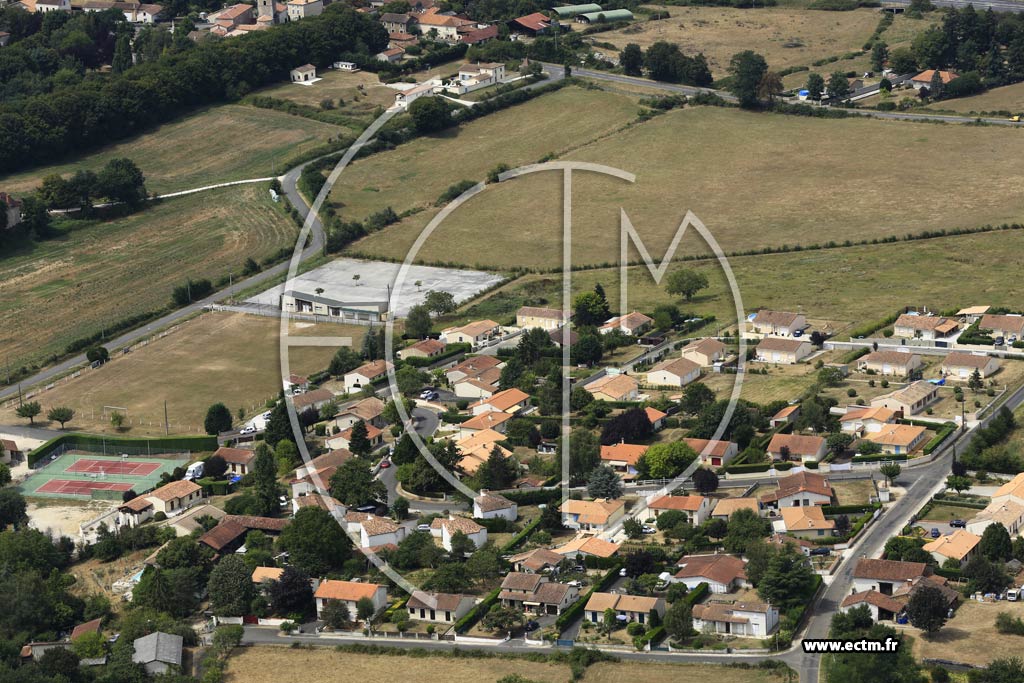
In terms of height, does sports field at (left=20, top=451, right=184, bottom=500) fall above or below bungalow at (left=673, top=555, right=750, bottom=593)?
below

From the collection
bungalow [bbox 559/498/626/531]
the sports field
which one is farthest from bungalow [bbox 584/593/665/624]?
the sports field

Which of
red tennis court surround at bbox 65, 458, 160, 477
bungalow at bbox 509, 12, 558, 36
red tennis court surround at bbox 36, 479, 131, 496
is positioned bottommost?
red tennis court surround at bbox 65, 458, 160, 477

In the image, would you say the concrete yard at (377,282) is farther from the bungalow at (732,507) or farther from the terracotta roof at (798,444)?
the bungalow at (732,507)

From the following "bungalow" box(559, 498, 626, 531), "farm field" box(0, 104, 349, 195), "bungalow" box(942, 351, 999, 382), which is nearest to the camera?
"bungalow" box(559, 498, 626, 531)

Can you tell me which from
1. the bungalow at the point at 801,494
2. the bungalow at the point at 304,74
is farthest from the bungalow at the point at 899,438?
the bungalow at the point at 304,74

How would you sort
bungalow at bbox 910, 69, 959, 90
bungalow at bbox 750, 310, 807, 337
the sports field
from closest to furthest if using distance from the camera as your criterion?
the sports field < bungalow at bbox 750, 310, 807, 337 < bungalow at bbox 910, 69, 959, 90

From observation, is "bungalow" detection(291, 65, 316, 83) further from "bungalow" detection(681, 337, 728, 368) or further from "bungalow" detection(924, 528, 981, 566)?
"bungalow" detection(924, 528, 981, 566)

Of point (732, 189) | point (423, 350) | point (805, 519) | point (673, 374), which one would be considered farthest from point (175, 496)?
point (732, 189)
